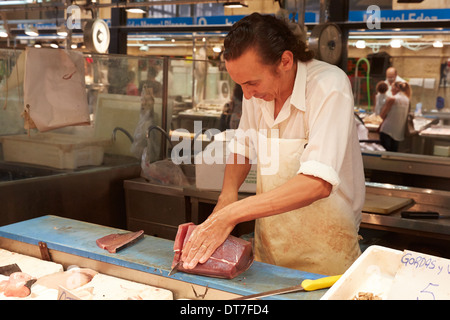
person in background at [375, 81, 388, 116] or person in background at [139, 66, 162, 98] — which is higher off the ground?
person in background at [139, 66, 162, 98]

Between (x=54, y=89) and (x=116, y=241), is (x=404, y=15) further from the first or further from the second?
(x=116, y=241)

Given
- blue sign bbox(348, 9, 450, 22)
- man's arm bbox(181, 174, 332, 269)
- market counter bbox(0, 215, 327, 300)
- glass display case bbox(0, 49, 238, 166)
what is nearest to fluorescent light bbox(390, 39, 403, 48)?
blue sign bbox(348, 9, 450, 22)

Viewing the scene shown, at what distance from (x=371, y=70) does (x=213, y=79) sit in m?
2.76

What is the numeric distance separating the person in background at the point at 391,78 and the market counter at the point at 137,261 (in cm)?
650

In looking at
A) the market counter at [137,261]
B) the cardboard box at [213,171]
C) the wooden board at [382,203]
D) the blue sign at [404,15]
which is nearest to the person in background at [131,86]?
the cardboard box at [213,171]

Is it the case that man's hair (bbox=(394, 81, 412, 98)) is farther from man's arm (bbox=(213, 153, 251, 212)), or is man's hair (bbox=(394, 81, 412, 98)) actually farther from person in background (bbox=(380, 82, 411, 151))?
man's arm (bbox=(213, 153, 251, 212))

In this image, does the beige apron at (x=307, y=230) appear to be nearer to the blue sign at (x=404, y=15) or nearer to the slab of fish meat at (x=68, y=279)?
the slab of fish meat at (x=68, y=279)

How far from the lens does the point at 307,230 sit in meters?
2.15

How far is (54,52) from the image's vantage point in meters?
3.32

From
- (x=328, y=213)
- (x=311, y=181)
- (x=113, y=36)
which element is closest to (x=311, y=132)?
(x=311, y=181)

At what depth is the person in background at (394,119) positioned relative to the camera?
7.45 metres

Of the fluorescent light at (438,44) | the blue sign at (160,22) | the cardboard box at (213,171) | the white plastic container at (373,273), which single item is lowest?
the cardboard box at (213,171)

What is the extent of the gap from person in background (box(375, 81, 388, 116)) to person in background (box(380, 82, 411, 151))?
20cm

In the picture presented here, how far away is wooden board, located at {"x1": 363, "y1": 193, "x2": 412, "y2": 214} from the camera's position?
313cm
